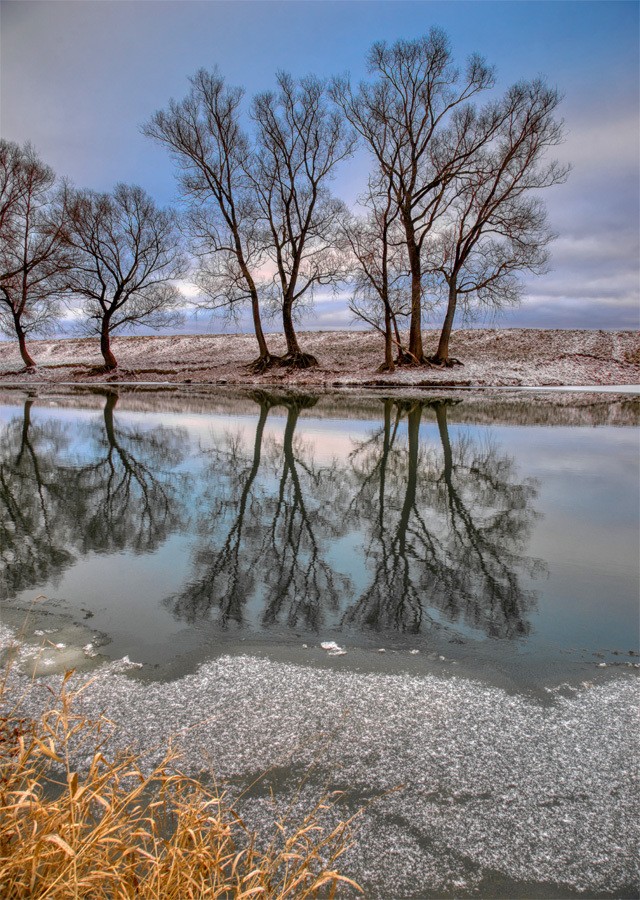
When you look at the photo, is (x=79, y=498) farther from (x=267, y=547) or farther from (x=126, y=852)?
(x=126, y=852)

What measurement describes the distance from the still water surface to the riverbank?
1681 centimetres

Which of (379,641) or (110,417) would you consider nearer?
(379,641)

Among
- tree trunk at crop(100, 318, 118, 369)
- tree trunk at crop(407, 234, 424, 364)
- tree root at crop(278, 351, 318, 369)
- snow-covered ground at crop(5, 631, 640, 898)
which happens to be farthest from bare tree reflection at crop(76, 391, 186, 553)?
tree trunk at crop(100, 318, 118, 369)

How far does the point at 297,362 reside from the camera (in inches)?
1233

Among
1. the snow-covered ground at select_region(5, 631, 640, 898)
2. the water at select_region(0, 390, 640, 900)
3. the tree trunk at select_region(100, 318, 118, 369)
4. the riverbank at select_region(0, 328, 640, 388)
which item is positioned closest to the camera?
the snow-covered ground at select_region(5, 631, 640, 898)

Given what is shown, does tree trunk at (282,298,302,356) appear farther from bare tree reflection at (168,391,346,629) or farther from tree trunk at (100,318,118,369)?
bare tree reflection at (168,391,346,629)

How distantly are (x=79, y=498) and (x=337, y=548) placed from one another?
3.80m

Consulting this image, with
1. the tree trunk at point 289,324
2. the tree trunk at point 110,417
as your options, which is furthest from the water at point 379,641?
the tree trunk at point 289,324

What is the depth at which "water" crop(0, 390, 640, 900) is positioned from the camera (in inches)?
97.7

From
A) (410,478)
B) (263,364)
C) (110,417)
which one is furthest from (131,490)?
(263,364)

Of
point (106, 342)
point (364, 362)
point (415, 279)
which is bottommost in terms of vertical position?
point (364, 362)

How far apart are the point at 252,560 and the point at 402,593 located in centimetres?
146

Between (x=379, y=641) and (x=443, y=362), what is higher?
(x=443, y=362)

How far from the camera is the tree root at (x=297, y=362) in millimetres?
31188
